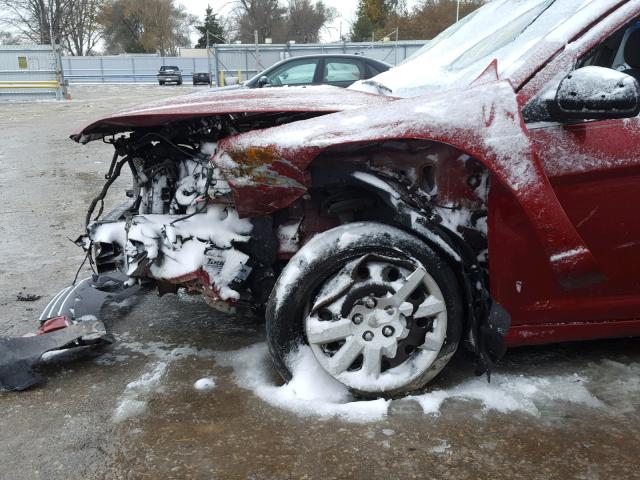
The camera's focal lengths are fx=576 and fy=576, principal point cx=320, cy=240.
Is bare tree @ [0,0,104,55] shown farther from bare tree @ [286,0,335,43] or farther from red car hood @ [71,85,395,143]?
red car hood @ [71,85,395,143]

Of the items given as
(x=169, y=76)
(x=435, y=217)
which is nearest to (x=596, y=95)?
(x=435, y=217)

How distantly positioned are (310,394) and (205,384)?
1.71 feet

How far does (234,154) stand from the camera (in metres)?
2.40

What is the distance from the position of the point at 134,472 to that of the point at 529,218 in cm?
173

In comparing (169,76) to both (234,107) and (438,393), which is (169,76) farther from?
(438,393)

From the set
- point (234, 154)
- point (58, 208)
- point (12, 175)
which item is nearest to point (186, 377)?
point (234, 154)

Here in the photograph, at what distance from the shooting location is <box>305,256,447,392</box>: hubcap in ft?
7.77

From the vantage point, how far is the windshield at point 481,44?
8.70 feet

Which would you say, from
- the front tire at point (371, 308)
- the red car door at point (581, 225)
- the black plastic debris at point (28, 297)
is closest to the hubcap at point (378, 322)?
the front tire at point (371, 308)

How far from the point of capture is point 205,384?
2672mm

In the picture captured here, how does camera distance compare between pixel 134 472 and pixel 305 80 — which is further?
pixel 305 80

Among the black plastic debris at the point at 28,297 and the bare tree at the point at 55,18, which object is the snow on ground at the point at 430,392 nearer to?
the black plastic debris at the point at 28,297

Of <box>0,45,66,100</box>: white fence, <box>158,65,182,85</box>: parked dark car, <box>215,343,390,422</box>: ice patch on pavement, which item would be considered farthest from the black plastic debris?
<box>158,65,182,85</box>: parked dark car

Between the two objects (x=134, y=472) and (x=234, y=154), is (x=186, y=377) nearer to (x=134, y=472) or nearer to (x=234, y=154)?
(x=134, y=472)
